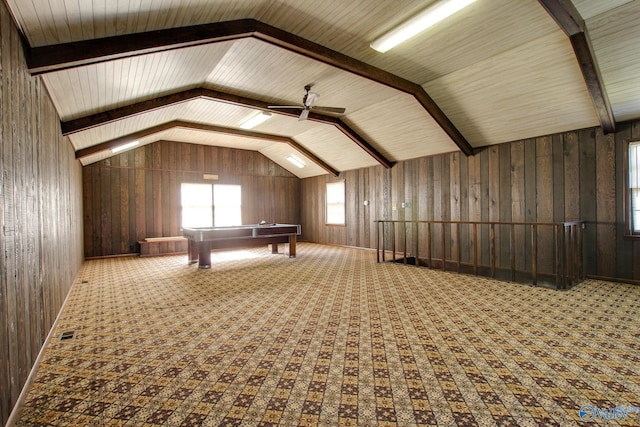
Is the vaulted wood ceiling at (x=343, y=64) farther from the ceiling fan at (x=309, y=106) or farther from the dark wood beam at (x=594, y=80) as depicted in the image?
the ceiling fan at (x=309, y=106)

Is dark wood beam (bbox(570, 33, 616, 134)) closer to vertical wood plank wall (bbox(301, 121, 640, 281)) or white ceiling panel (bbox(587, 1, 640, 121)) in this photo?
white ceiling panel (bbox(587, 1, 640, 121))

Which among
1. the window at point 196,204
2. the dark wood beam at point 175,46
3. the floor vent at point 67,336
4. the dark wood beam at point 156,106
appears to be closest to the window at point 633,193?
the dark wood beam at point 175,46

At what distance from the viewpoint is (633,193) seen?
4.95 metres

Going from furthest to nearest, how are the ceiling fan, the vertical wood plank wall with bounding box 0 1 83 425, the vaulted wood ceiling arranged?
the ceiling fan
the vaulted wood ceiling
the vertical wood plank wall with bounding box 0 1 83 425

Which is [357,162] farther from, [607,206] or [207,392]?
[207,392]

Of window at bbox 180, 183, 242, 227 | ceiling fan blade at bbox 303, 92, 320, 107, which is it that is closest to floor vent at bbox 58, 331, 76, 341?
ceiling fan blade at bbox 303, 92, 320, 107

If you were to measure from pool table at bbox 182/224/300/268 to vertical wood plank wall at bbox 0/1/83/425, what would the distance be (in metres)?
3.15

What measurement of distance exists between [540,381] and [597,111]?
492cm

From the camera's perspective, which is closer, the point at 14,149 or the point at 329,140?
the point at 14,149

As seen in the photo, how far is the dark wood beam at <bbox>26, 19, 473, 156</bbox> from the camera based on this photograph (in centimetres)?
253

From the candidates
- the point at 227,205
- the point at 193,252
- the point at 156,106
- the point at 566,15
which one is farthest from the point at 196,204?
the point at 566,15

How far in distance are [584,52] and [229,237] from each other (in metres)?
6.95

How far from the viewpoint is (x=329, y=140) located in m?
8.91

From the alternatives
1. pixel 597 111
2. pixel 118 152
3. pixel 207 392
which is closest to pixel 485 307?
pixel 207 392
